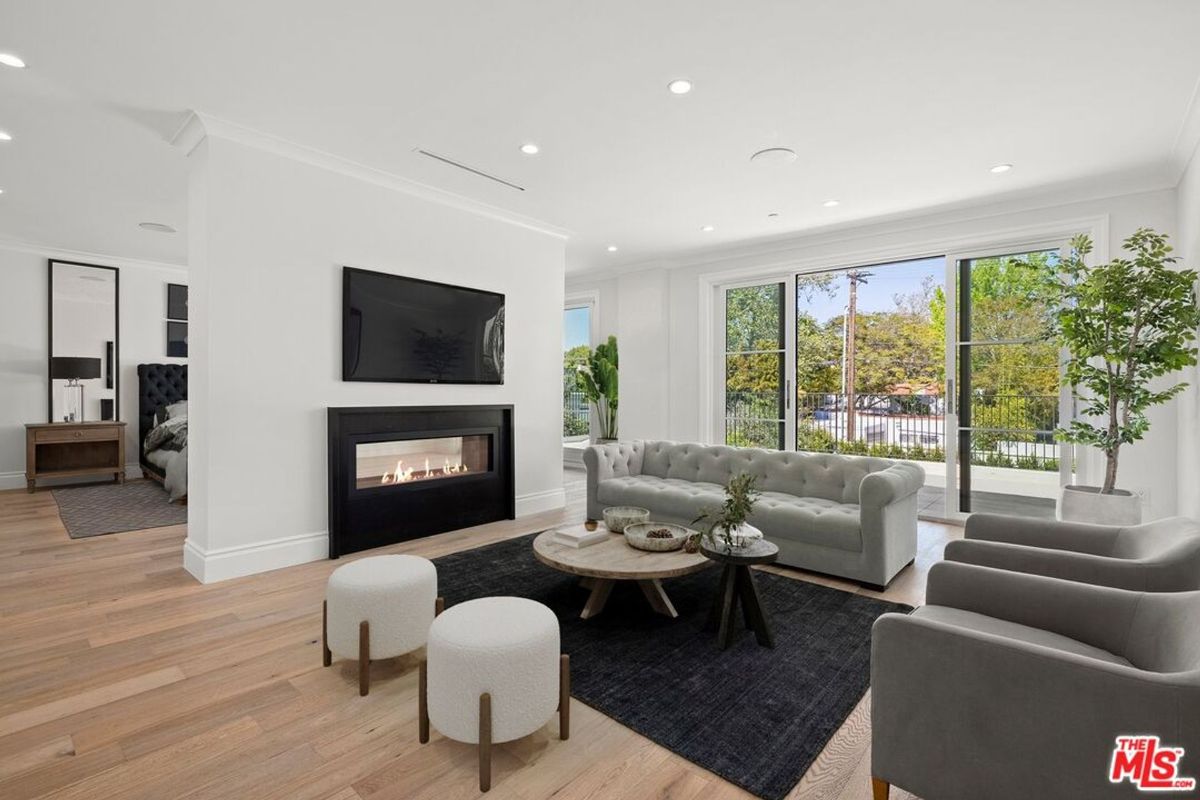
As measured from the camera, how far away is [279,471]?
366 cm

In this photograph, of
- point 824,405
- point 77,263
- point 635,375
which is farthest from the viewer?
point 635,375

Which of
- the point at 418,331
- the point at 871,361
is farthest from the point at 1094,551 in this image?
the point at 418,331

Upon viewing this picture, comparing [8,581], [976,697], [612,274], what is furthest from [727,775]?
[612,274]

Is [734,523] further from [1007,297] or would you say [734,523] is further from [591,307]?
[591,307]

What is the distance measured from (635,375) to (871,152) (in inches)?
152

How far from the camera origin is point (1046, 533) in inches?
92.2

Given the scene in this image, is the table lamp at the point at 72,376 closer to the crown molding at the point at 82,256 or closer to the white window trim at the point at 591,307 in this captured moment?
the crown molding at the point at 82,256

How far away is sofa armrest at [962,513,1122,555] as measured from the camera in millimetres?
2256

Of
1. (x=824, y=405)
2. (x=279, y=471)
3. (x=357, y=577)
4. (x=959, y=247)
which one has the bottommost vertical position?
(x=357, y=577)

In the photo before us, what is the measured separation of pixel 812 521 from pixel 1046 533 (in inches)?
52.3

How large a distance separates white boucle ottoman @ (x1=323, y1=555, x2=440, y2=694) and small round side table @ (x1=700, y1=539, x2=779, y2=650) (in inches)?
50.8

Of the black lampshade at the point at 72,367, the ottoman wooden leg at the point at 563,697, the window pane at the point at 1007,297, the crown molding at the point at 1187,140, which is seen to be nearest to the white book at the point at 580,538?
the ottoman wooden leg at the point at 563,697

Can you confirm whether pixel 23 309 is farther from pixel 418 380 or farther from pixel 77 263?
pixel 418 380

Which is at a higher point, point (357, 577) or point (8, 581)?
point (357, 577)
